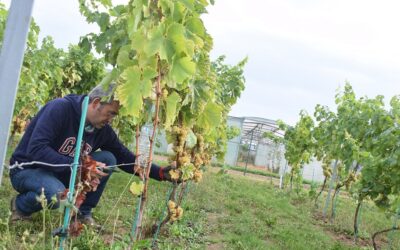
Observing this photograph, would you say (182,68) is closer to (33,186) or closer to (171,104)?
(171,104)

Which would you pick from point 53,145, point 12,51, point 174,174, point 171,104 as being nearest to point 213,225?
point 174,174

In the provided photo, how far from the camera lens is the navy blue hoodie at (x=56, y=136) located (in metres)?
2.67

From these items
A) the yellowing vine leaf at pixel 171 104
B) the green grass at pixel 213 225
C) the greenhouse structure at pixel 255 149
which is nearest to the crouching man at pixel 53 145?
the green grass at pixel 213 225

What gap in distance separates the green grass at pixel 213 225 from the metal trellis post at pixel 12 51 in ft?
2.55

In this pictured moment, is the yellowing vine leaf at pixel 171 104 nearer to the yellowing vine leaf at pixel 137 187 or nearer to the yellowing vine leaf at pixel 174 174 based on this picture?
the yellowing vine leaf at pixel 137 187

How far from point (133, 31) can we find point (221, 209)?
4529mm

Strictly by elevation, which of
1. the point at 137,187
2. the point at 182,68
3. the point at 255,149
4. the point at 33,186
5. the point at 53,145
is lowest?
the point at 33,186

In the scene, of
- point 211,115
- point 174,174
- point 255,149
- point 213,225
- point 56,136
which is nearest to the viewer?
point 211,115

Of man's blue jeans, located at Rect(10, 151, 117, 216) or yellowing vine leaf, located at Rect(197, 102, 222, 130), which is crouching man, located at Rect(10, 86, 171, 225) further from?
yellowing vine leaf, located at Rect(197, 102, 222, 130)

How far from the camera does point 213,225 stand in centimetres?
496

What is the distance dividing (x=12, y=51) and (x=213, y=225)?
3.95 metres

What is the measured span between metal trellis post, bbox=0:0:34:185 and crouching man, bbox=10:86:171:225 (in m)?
1.27

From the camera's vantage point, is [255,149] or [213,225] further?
[255,149]

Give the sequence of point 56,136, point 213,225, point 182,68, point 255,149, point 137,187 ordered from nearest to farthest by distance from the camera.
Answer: point 182,68
point 137,187
point 56,136
point 213,225
point 255,149
